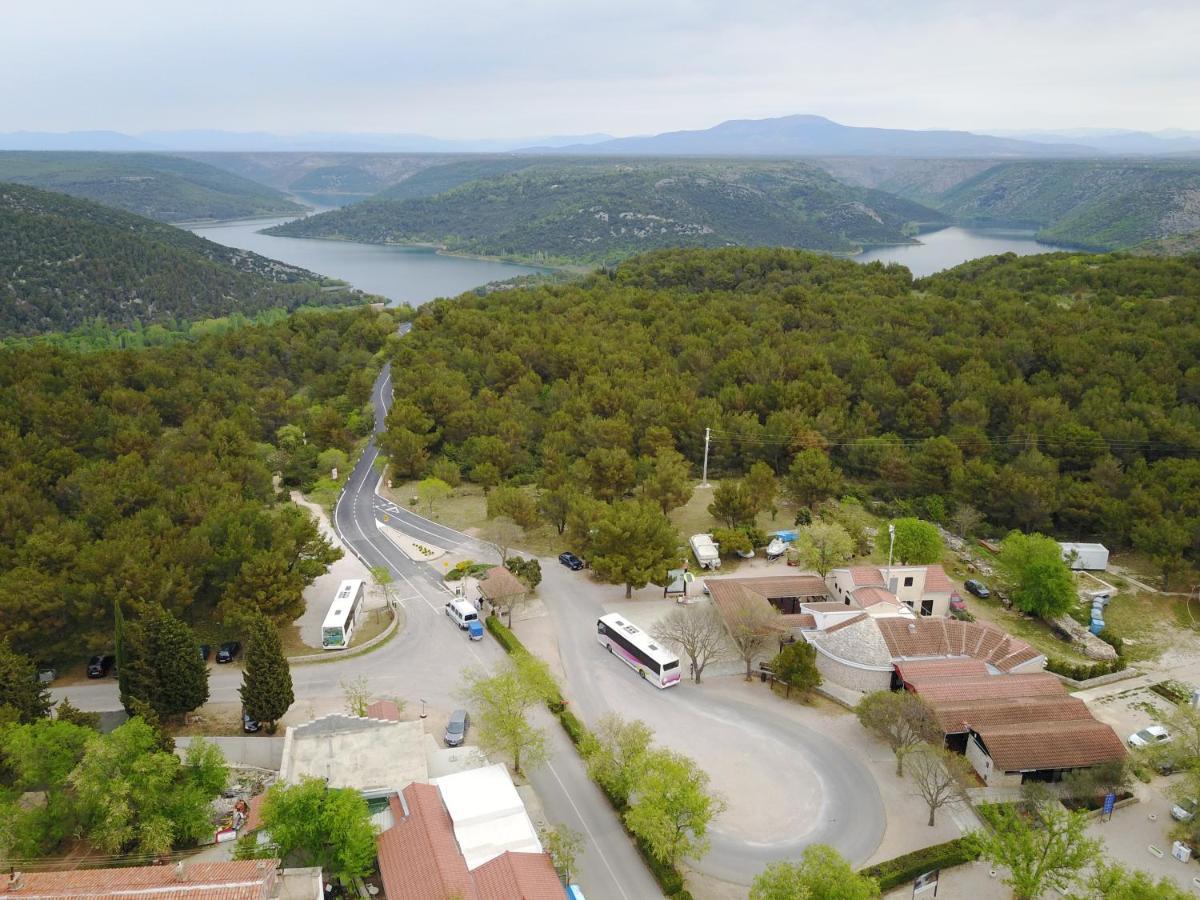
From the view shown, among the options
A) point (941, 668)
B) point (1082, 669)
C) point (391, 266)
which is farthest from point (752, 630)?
point (391, 266)

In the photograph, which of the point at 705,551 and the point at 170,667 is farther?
the point at 705,551

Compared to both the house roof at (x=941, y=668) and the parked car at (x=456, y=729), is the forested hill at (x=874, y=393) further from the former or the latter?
the house roof at (x=941, y=668)

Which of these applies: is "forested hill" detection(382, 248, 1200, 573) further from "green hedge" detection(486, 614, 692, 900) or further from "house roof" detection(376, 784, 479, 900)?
"house roof" detection(376, 784, 479, 900)

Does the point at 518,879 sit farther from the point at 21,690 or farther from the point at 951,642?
the point at 951,642

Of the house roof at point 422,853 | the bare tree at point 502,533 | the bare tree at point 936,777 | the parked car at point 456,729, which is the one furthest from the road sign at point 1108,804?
the bare tree at point 502,533

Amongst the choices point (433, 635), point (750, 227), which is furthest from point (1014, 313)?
point (750, 227)

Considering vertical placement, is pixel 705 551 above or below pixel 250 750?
below

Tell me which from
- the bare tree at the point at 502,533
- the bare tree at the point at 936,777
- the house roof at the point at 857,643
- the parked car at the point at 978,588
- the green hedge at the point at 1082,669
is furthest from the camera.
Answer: the bare tree at the point at 502,533
